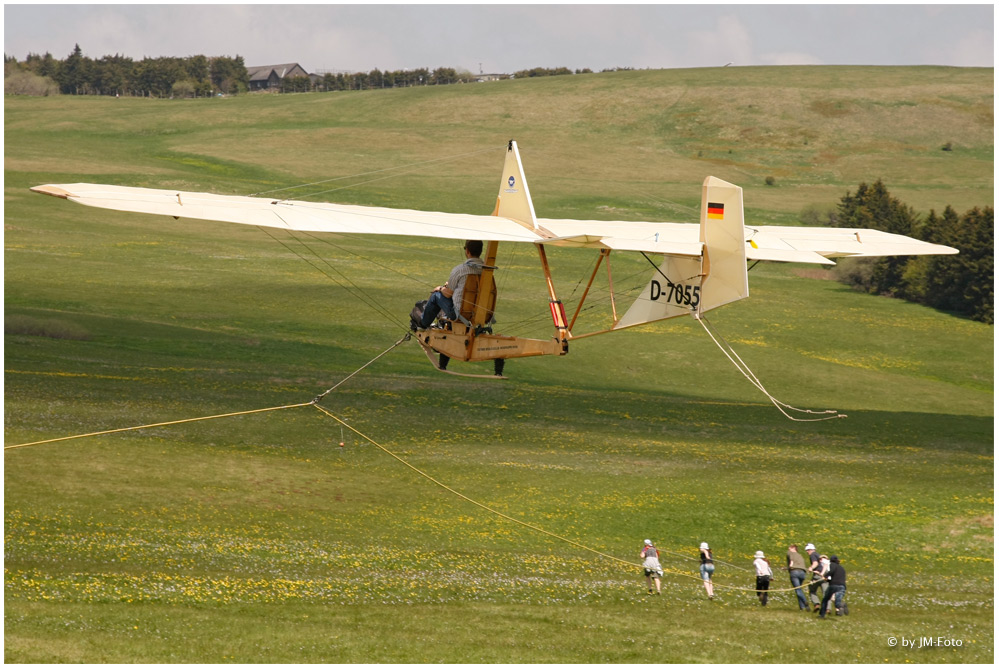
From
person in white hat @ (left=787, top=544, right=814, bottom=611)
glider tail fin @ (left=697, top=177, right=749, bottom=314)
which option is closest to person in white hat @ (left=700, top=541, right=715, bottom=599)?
person in white hat @ (left=787, top=544, right=814, bottom=611)

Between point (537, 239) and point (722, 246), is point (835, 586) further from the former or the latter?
point (537, 239)

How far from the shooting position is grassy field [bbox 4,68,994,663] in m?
24.6

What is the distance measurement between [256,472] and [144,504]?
4516mm

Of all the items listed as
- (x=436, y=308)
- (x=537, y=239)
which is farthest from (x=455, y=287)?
(x=537, y=239)

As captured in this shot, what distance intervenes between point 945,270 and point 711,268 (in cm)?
5798

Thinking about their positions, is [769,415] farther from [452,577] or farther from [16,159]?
[16,159]

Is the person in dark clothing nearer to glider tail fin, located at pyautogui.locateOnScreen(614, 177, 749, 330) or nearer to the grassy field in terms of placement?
the grassy field

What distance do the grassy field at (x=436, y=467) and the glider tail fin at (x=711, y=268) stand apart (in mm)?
7482

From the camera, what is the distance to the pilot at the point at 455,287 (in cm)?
2766

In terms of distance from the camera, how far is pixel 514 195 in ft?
100

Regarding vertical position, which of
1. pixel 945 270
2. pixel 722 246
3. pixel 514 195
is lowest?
pixel 945 270

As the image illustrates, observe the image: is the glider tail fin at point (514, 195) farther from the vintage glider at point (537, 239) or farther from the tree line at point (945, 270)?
the tree line at point (945, 270)

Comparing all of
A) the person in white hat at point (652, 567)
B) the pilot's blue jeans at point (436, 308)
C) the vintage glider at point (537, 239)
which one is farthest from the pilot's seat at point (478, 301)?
the person in white hat at point (652, 567)

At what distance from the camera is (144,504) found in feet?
97.8
